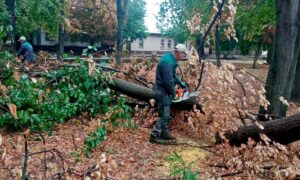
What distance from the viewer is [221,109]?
5973mm

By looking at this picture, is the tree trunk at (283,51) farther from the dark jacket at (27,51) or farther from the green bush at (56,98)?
the dark jacket at (27,51)

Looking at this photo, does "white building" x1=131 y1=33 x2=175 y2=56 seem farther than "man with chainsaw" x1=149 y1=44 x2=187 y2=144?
Yes

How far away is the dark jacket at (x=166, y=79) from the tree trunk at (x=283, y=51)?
2335 millimetres

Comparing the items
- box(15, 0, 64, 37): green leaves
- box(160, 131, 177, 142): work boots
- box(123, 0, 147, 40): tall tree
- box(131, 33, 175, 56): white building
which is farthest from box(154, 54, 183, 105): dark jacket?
box(131, 33, 175, 56): white building

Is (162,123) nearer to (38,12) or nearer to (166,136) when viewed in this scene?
(166,136)

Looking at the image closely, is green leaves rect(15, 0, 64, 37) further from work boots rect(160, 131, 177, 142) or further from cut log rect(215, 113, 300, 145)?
cut log rect(215, 113, 300, 145)

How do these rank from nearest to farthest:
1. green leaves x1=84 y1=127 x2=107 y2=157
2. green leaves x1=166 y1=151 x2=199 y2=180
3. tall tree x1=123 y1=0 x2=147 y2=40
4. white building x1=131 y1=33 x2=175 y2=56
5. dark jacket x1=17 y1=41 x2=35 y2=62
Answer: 1. green leaves x1=166 y1=151 x2=199 y2=180
2. green leaves x1=84 y1=127 x2=107 y2=157
3. dark jacket x1=17 y1=41 x2=35 y2=62
4. tall tree x1=123 y1=0 x2=147 y2=40
5. white building x1=131 y1=33 x2=175 y2=56

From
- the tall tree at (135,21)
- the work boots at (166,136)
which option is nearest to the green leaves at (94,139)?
the work boots at (166,136)

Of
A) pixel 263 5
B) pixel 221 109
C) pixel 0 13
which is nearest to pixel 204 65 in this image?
pixel 221 109

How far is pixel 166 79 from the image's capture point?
247 inches

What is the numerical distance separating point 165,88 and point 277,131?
2088 mm

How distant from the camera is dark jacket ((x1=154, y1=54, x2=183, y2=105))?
20.5 ft

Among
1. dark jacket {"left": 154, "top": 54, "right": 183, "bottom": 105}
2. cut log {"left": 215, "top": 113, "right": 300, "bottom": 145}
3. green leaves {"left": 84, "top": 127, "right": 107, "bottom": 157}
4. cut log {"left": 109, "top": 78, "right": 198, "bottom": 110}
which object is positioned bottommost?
green leaves {"left": 84, "top": 127, "right": 107, "bottom": 157}

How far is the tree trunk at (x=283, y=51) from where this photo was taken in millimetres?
7246
